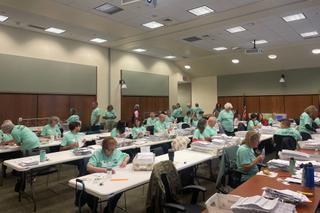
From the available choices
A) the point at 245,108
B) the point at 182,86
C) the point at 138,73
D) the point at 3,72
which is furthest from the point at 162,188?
the point at 182,86

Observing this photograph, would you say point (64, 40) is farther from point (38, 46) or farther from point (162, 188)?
point (162, 188)

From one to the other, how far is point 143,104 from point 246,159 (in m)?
8.96

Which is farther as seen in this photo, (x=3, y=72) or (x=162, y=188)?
(x=3, y=72)

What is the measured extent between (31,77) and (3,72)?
0.83 m

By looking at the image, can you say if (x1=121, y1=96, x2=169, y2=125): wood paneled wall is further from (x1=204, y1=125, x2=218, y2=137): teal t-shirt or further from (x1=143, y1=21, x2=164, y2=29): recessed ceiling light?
(x1=204, y1=125, x2=218, y2=137): teal t-shirt

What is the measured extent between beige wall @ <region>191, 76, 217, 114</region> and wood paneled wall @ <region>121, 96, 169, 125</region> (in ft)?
8.39

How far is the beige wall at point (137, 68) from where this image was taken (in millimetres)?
10805

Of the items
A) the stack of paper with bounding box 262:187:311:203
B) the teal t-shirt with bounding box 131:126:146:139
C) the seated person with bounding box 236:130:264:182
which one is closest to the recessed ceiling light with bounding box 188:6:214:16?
the teal t-shirt with bounding box 131:126:146:139

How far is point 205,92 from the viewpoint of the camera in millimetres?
14883

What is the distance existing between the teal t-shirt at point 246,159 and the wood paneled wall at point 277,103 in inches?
386

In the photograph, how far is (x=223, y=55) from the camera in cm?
1177

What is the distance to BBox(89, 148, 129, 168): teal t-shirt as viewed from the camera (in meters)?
3.32

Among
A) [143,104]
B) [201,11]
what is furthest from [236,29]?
[143,104]

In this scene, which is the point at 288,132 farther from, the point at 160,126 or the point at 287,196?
the point at 287,196
